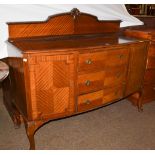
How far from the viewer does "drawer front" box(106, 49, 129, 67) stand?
1979 millimetres

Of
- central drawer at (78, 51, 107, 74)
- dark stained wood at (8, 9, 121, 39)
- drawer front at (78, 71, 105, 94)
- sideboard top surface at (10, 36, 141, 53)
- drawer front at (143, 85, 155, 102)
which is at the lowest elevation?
drawer front at (143, 85, 155, 102)

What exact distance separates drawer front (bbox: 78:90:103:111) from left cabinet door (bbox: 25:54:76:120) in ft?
0.29

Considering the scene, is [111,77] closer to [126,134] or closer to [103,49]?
[103,49]

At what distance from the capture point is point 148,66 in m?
2.52

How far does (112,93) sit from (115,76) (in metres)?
0.20

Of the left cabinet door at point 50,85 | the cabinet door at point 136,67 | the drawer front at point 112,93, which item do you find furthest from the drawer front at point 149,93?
the left cabinet door at point 50,85

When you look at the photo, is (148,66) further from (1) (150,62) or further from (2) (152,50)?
(2) (152,50)

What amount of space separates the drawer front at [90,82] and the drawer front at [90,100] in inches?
2.2

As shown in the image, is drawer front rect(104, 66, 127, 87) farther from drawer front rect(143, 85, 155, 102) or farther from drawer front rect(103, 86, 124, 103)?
drawer front rect(143, 85, 155, 102)

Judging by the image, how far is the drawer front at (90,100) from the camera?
1991 mm

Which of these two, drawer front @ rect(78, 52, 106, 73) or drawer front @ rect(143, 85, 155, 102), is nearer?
drawer front @ rect(78, 52, 106, 73)

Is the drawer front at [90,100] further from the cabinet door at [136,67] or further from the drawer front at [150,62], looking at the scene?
the drawer front at [150,62]

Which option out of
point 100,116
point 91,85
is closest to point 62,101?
point 91,85

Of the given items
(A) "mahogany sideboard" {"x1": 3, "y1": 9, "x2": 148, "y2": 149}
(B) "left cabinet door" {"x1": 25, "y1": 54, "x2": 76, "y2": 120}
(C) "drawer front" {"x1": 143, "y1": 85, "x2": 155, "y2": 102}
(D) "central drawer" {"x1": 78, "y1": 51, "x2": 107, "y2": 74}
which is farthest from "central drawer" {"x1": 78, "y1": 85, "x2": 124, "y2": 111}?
(C) "drawer front" {"x1": 143, "y1": 85, "x2": 155, "y2": 102}
